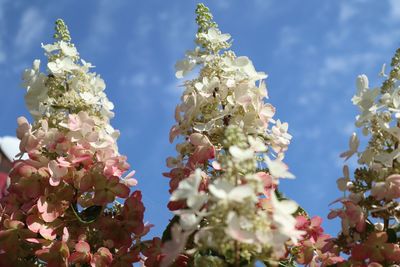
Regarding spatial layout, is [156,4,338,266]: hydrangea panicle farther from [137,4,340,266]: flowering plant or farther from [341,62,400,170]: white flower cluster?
[341,62,400,170]: white flower cluster

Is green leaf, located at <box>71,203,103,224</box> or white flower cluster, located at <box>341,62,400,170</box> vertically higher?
white flower cluster, located at <box>341,62,400,170</box>

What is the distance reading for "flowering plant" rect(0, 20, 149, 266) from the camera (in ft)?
6.99

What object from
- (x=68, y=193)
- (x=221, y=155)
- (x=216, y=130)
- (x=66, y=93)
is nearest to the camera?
(x=221, y=155)

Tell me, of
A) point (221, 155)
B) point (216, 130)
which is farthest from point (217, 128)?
point (221, 155)

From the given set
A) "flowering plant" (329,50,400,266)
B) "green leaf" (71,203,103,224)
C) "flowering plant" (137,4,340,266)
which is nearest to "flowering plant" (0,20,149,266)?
"green leaf" (71,203,103,224)

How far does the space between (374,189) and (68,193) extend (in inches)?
38.5

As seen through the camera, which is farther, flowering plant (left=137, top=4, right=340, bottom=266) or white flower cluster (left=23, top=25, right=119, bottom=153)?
white flower cluster (left=23, top=25, right=119, bottom=153)

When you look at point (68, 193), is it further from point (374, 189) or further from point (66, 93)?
point (374, 189)

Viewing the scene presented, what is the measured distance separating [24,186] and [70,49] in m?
0.54

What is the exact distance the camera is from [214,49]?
7.16 feet

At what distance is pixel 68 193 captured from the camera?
2.20m

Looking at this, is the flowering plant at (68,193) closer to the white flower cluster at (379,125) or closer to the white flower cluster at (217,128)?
the white flower cluster at (217,128)

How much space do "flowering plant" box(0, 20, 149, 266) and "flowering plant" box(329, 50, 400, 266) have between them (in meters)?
0.69

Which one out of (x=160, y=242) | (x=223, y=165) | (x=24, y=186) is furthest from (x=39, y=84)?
(x=223, y=165)
